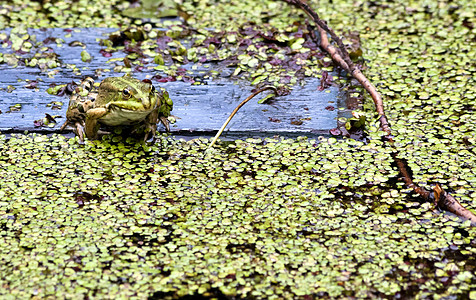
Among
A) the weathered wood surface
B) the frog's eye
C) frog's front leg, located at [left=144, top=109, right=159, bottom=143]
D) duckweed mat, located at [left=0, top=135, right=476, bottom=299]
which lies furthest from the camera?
the weathered wood surface

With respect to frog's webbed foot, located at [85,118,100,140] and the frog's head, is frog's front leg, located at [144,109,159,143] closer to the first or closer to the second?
the frog's head

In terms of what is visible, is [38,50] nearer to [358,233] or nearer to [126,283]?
[126,283]

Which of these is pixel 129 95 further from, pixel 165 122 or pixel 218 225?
pixel 218 225

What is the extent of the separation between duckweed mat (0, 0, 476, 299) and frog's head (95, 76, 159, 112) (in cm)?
31

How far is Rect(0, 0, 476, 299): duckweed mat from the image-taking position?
2445 mm

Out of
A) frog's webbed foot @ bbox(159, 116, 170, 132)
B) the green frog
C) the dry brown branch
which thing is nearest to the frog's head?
the green frog

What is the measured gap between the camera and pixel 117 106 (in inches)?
128

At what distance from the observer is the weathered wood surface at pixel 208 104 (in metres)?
3.60

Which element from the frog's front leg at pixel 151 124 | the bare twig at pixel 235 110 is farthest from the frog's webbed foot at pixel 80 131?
the bare twig at pixel 235 110

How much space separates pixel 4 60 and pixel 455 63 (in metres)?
3.42

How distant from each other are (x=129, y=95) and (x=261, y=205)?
100cm

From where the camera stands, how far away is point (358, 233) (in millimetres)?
2723

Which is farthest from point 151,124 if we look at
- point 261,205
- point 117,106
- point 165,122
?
point 261,205

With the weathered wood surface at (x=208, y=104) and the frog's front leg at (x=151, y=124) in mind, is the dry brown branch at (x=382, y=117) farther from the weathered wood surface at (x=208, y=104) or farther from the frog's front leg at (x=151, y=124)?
the frog's front leg at (x=151, y=124)
